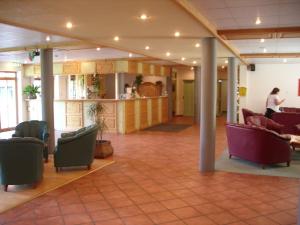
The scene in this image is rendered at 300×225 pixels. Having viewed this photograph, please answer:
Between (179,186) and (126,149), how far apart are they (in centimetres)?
306

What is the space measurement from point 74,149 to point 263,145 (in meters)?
3.49

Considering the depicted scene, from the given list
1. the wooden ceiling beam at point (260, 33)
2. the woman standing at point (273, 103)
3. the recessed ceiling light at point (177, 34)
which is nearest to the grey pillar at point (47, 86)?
the recessed ceiling light at point (177, 34)

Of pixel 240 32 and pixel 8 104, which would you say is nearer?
pixel 240 32

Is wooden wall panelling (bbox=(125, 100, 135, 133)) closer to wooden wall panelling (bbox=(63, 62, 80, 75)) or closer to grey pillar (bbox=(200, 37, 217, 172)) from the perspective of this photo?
wooden wall panelling (bbox=(63, 62, 80, 75))

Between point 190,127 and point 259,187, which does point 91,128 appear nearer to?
point 259,187

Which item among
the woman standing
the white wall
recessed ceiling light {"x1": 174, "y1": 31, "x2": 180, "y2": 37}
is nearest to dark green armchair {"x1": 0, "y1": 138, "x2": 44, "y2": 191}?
recessed ceiling light {"x1": 174, "y1": 31, "x2": 180, "y2": 37}

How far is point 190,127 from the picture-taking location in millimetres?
12055

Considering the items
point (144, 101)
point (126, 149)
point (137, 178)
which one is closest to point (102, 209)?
point (137, 178)

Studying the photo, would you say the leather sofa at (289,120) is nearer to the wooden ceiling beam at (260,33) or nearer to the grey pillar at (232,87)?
the grey pillar at (232,87)

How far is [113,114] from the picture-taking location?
34.3 feet

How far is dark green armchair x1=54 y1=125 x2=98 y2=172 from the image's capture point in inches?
220

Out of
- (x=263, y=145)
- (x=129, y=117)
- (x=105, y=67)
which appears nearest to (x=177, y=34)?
(x=263, y=145)

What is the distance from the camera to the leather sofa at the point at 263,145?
5.82 m

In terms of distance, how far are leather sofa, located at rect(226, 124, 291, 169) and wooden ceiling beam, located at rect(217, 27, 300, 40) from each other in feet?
5.95
